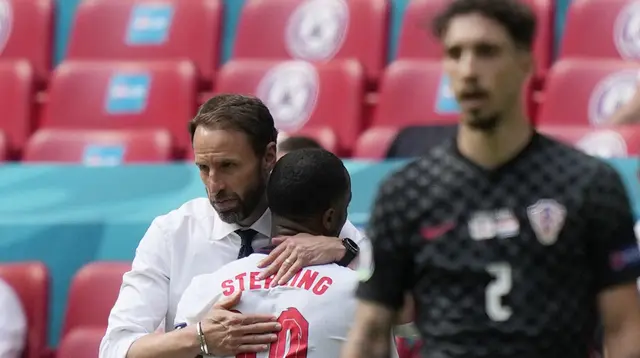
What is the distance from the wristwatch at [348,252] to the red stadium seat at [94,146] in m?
2.75

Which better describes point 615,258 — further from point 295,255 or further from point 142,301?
point 142,301

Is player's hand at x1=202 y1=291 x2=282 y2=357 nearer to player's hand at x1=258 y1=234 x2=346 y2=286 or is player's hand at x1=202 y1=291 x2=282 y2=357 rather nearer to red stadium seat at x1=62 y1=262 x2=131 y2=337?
player's hand at x1=258 y1=234 x2=346 y2=286

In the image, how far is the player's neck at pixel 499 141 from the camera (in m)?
2.41

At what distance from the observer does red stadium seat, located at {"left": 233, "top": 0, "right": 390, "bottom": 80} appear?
6.52 metres

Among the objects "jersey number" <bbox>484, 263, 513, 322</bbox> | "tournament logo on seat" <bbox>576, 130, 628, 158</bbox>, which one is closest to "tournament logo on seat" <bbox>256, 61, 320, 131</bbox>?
"tournament logo on seat" <bbox>576, 130, 628, 158</bbox>

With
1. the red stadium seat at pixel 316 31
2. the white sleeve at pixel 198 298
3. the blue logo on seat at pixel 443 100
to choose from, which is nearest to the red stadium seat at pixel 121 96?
the red stadium seat at pixel 316 31

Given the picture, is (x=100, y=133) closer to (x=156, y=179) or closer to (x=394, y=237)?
(x=156, y=179)

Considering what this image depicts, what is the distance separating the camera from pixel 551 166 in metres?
2.40

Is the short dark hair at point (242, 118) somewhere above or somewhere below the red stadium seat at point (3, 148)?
above

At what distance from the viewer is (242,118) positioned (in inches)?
133

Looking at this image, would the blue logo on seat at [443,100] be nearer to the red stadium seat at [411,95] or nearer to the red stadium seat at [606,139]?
the red stadium seat at [411,95]

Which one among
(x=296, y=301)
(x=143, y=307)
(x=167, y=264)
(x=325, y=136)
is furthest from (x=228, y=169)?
(x=325, y=136)

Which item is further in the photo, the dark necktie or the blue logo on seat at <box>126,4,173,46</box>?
the blue logo on seat at <box>126,4,173,46</box>

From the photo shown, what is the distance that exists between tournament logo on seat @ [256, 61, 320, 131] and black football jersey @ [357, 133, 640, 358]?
3727mm
